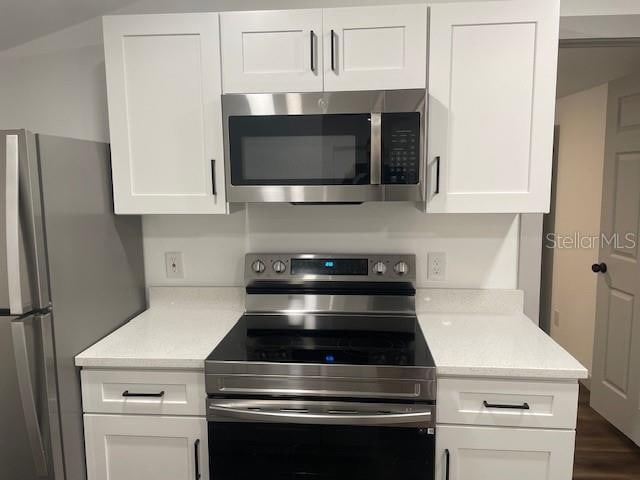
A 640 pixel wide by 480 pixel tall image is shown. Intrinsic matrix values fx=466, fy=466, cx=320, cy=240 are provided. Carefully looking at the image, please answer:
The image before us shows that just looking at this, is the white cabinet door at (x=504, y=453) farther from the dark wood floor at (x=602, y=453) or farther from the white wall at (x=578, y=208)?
the white wall at (x=578, y=208)

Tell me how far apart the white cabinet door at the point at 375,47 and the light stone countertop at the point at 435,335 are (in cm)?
90

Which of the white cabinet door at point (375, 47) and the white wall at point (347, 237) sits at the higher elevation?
the white cabinet door at point (375, 47)

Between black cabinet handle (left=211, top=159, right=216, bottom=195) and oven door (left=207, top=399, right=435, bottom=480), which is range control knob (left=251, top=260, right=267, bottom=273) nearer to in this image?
black cabinet handle (left=211, top=159, right=216, bottom=195)

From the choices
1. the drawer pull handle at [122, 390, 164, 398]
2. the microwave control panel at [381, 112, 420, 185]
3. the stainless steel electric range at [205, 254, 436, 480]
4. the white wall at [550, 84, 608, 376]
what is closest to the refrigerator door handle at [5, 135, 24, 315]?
the drawer pull handle at [122, 390, 164, 398]

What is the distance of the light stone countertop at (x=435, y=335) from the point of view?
146 cm

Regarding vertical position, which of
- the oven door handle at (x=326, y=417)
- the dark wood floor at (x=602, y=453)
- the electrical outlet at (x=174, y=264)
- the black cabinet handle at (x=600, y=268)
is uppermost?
the electrical outlet at (x=174, y=264)

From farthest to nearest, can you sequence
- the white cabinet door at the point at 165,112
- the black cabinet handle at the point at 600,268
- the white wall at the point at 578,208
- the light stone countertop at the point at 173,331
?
the white wall at the point at 578,208 → the black cabinet handle at the point at 600,268 → the white cabinet door at the point at 165,112 → the light stone countertop at the point at 173,331

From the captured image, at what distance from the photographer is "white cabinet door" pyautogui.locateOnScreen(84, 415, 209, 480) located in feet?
5.15

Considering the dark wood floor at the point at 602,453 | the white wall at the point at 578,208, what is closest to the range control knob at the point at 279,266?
the dark wood floor at the point at 602,453

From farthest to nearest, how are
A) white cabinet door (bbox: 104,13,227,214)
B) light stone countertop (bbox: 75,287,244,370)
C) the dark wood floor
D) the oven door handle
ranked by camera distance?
the dark wood floor < white cabinet door (bbox: 104,13,227,214) < light stone countertop (bbox: 75,287,244,370) < the oven door handle

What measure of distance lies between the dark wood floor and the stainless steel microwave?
71.9 inches

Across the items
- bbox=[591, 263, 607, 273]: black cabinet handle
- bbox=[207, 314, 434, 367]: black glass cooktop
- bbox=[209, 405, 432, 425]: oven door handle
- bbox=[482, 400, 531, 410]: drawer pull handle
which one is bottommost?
bbox=[209, 405, 432, 425]: oven door handle

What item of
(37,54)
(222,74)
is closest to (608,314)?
(222,74)

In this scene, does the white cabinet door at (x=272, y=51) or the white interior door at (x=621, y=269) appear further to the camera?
the white interior door at (x=621, y=269)
